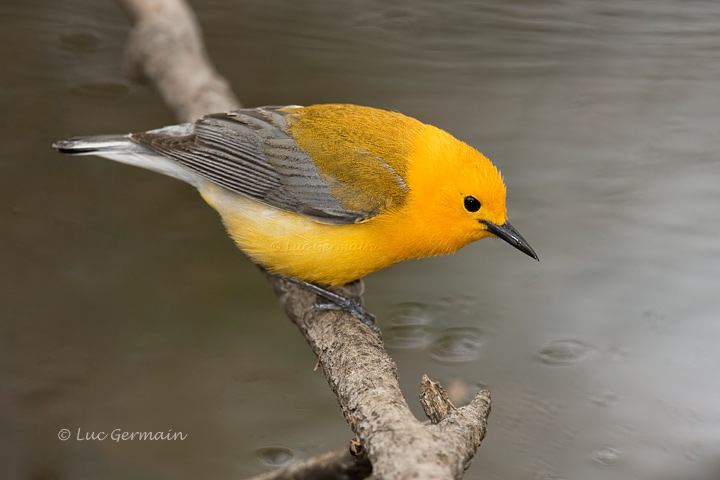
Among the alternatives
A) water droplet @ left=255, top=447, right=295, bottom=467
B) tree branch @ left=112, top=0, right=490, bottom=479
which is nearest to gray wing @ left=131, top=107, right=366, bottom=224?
tree branch @ left=112, top=0, right=490, bottom=479

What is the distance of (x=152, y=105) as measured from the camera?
6.01m

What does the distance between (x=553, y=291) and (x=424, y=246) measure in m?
1.86

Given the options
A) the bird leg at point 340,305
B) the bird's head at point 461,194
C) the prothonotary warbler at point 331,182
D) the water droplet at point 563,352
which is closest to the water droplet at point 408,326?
the water droplet at point 563,352

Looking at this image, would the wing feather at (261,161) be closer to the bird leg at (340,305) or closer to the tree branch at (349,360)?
the bird leg at (340,305)

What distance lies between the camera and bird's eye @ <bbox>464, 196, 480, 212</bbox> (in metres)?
3.23

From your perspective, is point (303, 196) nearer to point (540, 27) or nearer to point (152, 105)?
point (540, 27)

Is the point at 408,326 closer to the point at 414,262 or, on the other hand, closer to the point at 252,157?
the point at 414,262

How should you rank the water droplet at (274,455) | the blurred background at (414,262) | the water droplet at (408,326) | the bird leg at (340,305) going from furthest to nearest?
the water droplet at (408,326) < the blurred background at (414,262) < the water droplet at (274,455) < the bird leg at (340,305)

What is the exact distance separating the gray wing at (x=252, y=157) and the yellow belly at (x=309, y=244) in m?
0.07

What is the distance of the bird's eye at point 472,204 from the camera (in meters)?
3.23

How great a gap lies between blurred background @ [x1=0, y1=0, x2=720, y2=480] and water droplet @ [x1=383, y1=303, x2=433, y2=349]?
0.02 metres

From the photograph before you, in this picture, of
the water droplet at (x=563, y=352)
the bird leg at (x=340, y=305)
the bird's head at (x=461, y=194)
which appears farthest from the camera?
the water droplet at (x=563, y=352)

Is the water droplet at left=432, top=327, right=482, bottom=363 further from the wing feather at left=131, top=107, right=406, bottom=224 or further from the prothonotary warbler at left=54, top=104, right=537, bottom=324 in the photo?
the wing feather at left=131, top=107, right=406, bottom=224

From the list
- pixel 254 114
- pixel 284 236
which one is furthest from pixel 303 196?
pixel 254 114
